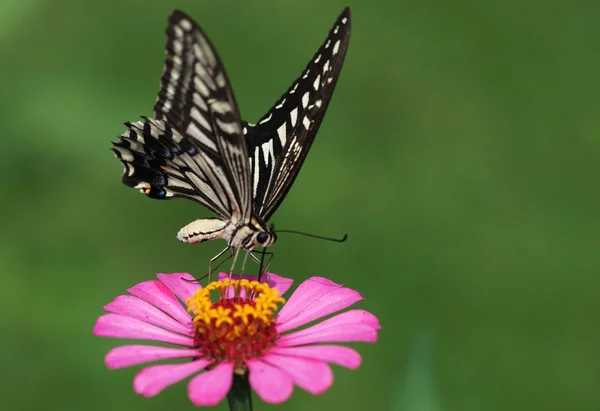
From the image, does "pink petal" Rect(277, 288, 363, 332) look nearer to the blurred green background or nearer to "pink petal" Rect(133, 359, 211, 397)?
"pink petal" Rect(133, 359, 211, 397)

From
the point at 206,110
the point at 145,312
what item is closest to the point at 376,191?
the point at 206,110

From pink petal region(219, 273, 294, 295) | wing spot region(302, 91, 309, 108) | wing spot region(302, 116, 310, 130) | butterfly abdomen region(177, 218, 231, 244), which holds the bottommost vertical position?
pink petal region(219, 273, 294, 295)

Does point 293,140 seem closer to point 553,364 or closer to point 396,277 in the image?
point 396,277

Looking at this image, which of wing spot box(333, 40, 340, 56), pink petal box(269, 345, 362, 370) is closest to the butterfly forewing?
wing spot box(333, 40, 340, 56)

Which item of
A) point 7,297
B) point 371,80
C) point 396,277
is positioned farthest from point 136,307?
point 371,80

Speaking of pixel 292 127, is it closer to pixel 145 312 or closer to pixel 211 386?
pixel 145 312

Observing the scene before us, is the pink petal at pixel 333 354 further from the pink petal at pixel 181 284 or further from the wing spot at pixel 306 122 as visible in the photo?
the wing spot at pixel 306 122

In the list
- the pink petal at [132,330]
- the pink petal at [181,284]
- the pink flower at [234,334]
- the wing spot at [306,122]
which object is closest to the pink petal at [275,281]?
the pink flower at [234,334]
